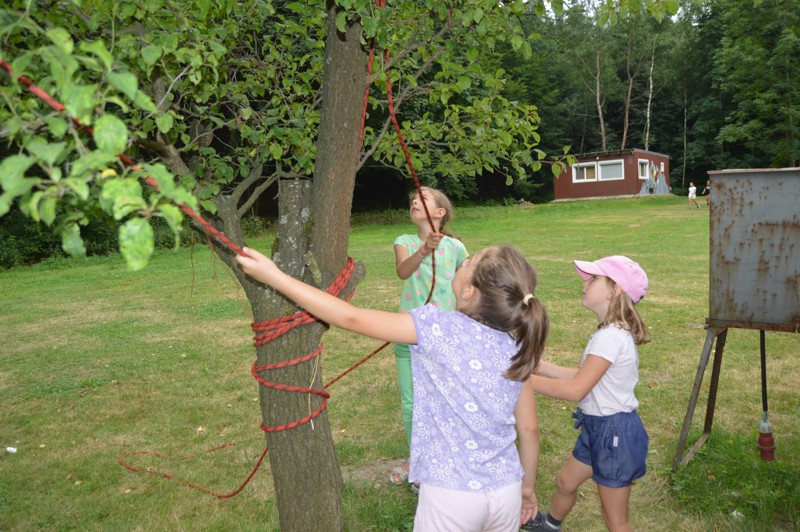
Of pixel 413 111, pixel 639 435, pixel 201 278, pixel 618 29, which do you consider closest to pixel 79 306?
pixel 201 278

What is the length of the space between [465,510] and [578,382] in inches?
32.8

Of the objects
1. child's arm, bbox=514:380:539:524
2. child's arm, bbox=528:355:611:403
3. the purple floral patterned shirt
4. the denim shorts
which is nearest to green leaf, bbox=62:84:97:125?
the purple floral patterned shirt

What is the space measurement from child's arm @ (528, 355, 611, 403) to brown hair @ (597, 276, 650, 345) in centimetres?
18

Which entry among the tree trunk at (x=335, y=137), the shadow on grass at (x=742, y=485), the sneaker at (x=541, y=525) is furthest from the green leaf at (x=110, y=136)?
the shadow on grass at (x=742, y=485)

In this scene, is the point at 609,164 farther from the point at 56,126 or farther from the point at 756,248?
the point at 56,126

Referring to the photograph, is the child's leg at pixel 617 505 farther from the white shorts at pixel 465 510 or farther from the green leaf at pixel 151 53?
the green leaf at pixel 151 53

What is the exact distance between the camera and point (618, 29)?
44562mm

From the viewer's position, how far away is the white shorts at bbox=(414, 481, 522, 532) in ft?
6.68

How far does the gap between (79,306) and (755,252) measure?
10466 mm

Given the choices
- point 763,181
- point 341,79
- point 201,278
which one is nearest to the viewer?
point 341,79

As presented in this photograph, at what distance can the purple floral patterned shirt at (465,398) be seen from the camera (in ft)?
6.77

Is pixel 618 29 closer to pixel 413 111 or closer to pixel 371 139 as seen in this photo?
pixel 413 111

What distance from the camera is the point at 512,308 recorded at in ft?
6.87

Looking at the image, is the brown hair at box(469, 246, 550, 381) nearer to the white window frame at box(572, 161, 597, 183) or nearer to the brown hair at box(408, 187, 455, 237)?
the brown hair at box(408, 187, 455, 237)
